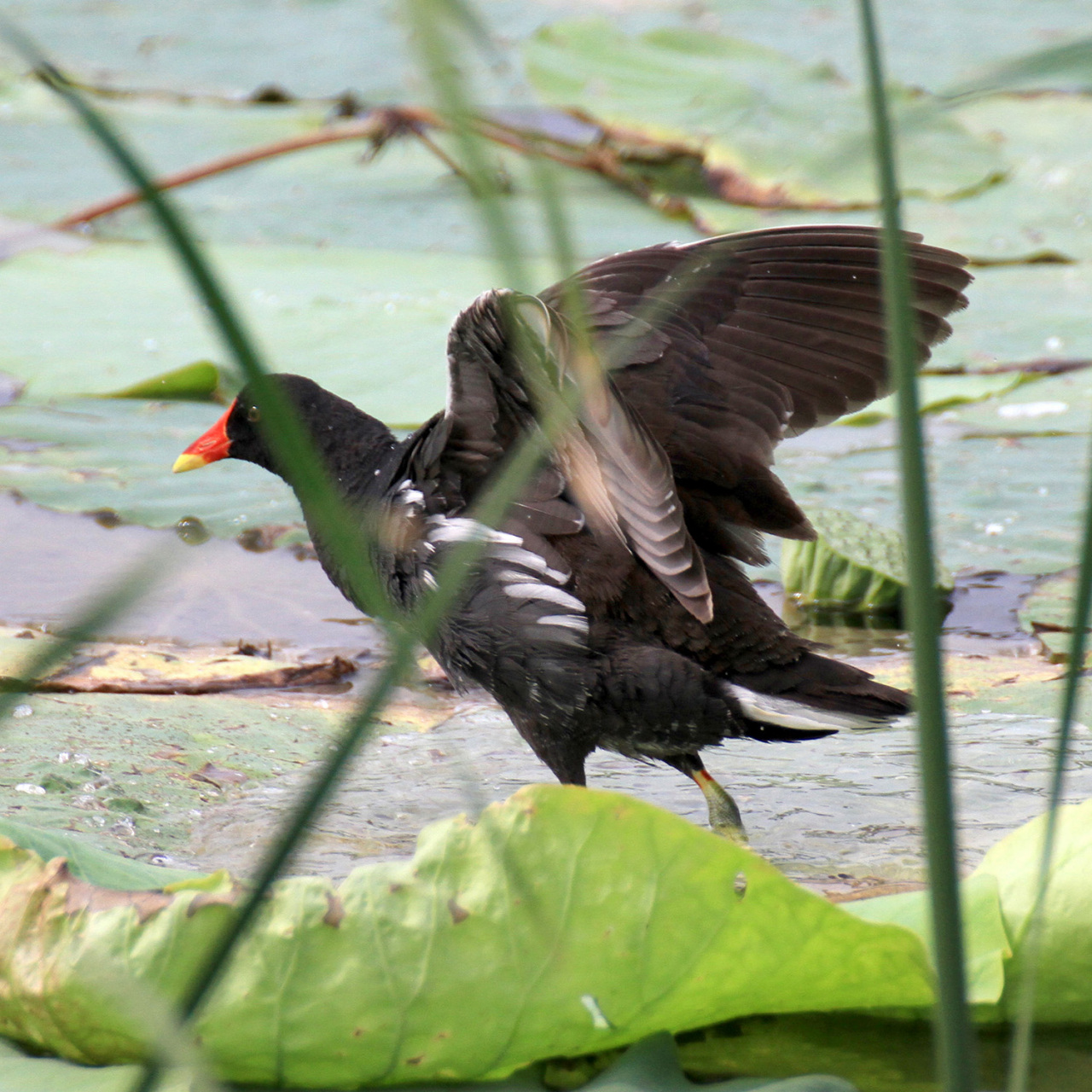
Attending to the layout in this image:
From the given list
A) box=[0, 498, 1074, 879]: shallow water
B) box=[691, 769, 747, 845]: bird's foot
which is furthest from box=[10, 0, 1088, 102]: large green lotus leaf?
box=[691, 769, 747, 845]: bird's foot

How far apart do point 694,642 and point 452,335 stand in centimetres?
65

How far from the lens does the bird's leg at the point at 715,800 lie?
1.93 metres

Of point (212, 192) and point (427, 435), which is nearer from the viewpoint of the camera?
point (427, 435)

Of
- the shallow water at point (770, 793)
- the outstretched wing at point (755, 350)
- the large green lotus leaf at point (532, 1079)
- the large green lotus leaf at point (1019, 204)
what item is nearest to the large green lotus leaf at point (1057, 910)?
the large green lotus leaf at point (532, 1079)

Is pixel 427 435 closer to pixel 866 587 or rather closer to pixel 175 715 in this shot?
pixel 175 715

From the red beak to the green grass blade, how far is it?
2273mm

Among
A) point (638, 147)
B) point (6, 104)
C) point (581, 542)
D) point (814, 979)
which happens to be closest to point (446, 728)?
point (581, 542)

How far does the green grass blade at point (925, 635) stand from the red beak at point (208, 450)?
2.27 metres

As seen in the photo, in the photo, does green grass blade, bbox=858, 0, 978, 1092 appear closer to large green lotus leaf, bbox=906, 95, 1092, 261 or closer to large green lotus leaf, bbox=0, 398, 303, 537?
large green lotus leaf, bbox=0, 398, 303, 537

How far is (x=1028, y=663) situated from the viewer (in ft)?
8.11

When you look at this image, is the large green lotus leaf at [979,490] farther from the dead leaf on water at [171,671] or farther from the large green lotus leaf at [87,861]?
the large green lotus leaf at [87,861]

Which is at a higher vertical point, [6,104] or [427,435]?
[6,104]

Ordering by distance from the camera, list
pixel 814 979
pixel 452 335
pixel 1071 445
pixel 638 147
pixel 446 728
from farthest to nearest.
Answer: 1. pixel 638 147
2. pixel 1071 445
3. pixel 446 728
4. pixel 452 335
5. pixel 814 979

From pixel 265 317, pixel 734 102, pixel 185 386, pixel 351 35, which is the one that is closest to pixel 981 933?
pixel 185 386
